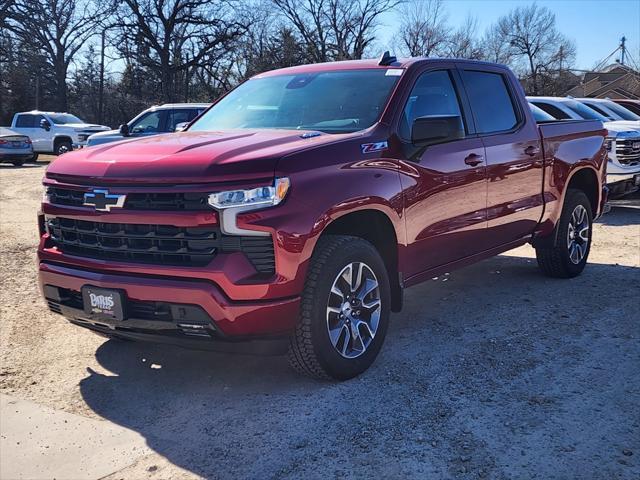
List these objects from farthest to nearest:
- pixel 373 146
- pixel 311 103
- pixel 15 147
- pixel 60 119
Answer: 1. pixel 60 119
2. pixel 15 147
3. pixel 311 103
4. pixel 373 146

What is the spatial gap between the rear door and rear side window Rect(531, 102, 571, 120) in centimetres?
734

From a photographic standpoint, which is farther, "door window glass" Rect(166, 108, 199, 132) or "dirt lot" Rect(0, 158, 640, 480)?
"door window glass" Rect(166, 108, 199, 132)

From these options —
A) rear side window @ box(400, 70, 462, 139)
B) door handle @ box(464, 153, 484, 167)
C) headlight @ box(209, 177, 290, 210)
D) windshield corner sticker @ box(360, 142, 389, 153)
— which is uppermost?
rear side window @ box(400, 70, 462, 139)

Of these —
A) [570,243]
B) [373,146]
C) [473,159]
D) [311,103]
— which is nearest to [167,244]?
[373,146]

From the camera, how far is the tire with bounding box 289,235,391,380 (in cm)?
363

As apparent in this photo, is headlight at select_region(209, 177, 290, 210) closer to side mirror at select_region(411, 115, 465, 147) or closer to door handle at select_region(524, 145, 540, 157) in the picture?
side mirror at select_region(411, 115, 465, 147)

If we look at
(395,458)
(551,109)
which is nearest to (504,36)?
(551,109)

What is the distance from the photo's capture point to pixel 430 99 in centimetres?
476

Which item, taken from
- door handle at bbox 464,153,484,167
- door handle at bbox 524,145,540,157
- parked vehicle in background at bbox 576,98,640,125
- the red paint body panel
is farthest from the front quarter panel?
parked vehicle in background at bbox 576,98,640,125

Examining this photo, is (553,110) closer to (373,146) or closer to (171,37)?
(373,146)

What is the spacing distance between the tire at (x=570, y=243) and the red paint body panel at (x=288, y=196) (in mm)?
1364

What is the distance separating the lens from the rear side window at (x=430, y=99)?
445cm

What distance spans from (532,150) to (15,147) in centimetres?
2142

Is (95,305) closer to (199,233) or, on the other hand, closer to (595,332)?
(199,233)
